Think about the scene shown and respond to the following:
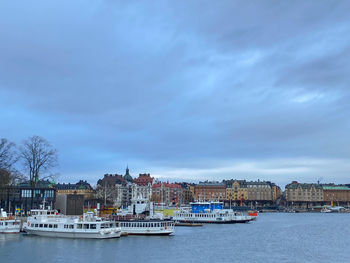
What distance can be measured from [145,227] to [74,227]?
41.1ft

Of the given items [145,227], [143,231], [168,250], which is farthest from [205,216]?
[168,250]

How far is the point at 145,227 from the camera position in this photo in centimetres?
7156

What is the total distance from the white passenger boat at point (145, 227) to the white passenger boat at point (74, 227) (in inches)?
176

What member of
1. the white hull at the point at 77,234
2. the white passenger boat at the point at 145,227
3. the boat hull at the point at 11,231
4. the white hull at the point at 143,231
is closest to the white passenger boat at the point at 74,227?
the white hull at the point at 77,234

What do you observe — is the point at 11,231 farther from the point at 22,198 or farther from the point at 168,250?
the point at 168,250

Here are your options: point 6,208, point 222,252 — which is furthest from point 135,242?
point 6,208

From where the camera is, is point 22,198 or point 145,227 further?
point 22,198

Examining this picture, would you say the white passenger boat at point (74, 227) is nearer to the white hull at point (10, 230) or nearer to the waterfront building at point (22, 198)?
the white hull at point (10, 230)

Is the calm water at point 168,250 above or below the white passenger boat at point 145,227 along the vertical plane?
below

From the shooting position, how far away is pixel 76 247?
182 ft

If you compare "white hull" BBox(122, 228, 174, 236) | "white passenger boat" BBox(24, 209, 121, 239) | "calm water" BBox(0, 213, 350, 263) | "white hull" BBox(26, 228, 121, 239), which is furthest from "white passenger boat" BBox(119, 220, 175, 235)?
"white hull" BBox(26, 228, 121, 239)

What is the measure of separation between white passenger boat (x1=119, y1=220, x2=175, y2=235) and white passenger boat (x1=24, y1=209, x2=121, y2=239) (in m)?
4.47

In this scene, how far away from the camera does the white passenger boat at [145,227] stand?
71312 millimetres

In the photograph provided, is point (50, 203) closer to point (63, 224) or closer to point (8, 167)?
point (8, 167)
